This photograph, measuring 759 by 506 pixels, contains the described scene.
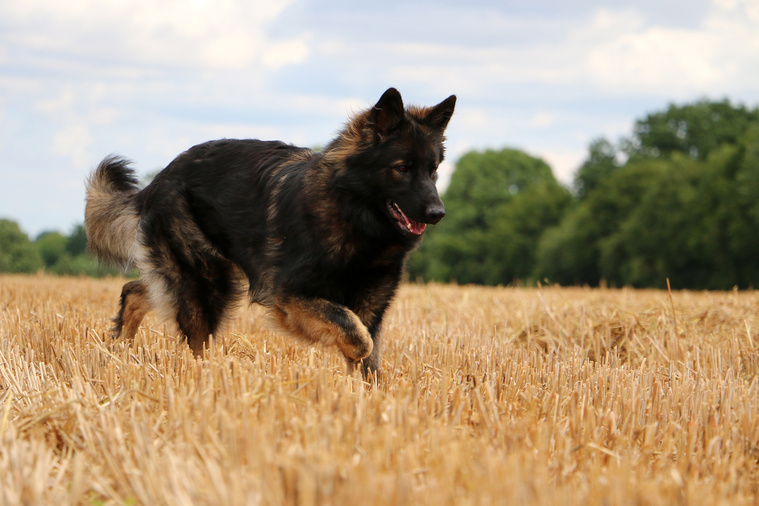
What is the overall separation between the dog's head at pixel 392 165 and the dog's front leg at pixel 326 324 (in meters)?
0.67

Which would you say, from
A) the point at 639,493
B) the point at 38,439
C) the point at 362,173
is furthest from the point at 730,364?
the point at 38,439

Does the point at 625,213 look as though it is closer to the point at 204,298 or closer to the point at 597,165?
the point at 597,165

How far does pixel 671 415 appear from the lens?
3592 mm

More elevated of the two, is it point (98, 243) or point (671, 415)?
point (98, 243)

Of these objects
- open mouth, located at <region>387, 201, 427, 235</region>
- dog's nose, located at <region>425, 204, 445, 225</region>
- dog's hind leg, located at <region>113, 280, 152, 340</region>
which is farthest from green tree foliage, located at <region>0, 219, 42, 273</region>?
dog's nose, located at <region>425, 204, 445, 225</region>

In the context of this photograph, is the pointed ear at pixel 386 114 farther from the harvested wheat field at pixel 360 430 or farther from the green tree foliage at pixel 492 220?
the green tree foliage at pixel 492 220

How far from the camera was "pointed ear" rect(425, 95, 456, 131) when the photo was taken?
200 inches

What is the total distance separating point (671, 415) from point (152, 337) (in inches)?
151

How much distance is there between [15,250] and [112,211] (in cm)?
1783

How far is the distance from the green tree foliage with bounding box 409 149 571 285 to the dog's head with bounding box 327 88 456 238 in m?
48.4

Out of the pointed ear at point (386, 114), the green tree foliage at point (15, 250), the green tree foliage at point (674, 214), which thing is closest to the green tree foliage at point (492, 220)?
the green tree foliage at point (674, 214)

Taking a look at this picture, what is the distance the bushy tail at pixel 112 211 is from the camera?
6.14 metres

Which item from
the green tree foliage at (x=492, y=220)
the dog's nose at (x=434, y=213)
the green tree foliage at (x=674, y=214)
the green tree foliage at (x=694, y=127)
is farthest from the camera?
the green tree foliage at (x=492, y=220)

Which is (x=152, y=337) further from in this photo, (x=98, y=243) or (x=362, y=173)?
(x=362, y=173)
